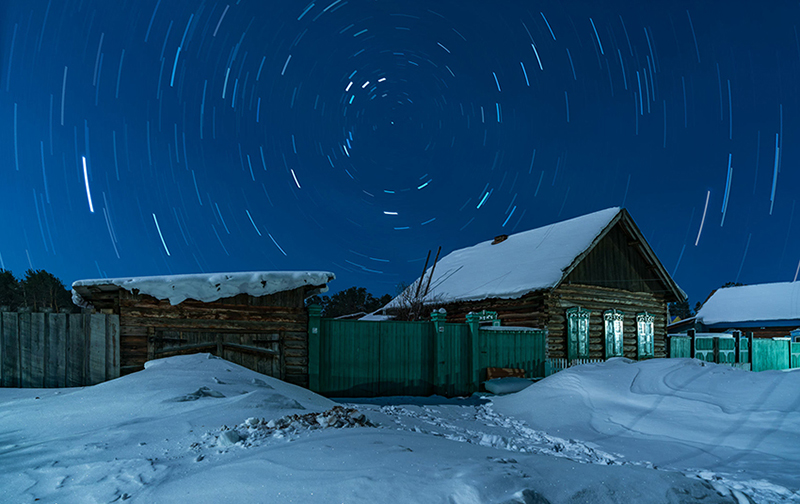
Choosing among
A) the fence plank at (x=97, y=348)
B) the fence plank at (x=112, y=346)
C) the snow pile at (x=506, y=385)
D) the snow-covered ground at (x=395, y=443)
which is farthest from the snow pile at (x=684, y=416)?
the fence plank at (x=97, y=348)

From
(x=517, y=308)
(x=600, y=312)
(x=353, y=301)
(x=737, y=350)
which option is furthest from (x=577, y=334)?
(x=353, y=301)

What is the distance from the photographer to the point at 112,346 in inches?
372

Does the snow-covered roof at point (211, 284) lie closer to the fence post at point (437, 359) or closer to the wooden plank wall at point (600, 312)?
the fence post at point (437, 359)

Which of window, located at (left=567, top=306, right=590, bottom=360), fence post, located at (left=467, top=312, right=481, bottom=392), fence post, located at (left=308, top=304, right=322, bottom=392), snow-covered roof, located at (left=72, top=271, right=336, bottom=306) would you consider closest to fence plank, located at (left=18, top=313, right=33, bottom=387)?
snow-covered roof, located at (left=72, top=271, right=336, bottom=306)

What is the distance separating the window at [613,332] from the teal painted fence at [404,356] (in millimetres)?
7597

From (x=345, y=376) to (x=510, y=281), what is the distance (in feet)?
31.9

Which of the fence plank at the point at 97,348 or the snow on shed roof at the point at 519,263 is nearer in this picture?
the fence plank at the point at 97,348

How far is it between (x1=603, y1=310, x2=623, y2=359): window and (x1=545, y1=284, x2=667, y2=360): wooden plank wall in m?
0.23

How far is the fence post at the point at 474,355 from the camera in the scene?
41.1 feet

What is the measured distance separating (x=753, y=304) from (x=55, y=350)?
3969 cm

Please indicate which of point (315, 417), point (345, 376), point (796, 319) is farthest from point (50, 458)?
point (796, 319)

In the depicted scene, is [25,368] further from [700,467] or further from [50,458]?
[700,467]

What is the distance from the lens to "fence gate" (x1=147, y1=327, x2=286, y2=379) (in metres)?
9.79

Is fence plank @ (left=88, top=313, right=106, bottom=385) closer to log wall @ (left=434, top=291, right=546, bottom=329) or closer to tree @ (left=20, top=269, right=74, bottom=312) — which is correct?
log wall @ (left=434, top=291, right=546, bottom=329)
